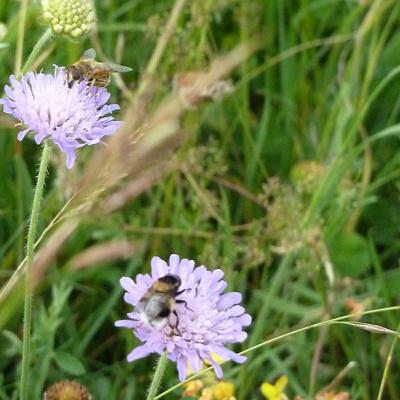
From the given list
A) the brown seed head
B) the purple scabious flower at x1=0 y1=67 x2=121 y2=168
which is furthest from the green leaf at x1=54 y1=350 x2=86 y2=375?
the purple scabious flower at x1=0 y1=67 x2=121 y2=168

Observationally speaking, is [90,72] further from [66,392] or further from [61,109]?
[66,392]

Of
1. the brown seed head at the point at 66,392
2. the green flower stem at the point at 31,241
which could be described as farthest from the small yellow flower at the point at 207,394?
the green flower stem at the point at 31,241

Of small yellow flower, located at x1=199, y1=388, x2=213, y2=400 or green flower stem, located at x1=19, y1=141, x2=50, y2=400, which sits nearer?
green flower stem, located at x1=19, y1=141, x2=50, y2=400

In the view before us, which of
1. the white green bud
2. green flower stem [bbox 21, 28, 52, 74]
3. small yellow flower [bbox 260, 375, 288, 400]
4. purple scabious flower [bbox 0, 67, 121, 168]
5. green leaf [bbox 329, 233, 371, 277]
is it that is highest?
the white green bud

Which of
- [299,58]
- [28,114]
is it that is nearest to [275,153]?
[299,58]

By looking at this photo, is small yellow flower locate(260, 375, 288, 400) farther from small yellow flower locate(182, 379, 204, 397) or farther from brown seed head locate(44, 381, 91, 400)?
brown seed head locate(44, 381, 91, 400)

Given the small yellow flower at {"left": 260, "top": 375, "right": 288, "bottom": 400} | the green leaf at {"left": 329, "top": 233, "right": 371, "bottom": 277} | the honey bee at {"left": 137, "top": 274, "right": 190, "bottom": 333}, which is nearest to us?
the honey bee at {"left": 137, "top": 274, "right": 190, "bottom": 333}

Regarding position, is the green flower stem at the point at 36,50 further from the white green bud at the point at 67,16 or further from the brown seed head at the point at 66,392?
the brown seed head at the point at 66,392

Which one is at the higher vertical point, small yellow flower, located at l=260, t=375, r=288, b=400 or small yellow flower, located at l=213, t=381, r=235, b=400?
small yellow flower, located at l=213, t=381, r=235, b=400
